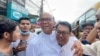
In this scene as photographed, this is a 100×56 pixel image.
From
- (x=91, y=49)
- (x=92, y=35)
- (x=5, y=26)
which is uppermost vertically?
(x=5, y=26)

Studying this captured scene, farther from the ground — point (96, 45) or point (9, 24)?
point (9, 24)

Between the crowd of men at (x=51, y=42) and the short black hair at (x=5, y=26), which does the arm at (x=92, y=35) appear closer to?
the crowd of men at (x=51, y=42)

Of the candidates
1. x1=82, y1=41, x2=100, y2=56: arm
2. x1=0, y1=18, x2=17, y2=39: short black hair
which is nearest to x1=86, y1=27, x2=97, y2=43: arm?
x1=82, y1=41, x2=100, y2=56: arm

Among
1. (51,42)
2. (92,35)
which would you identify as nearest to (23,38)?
(51,42)

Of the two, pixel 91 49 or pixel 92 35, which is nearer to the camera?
pixel 91 49

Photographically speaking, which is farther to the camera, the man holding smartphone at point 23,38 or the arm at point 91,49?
the man holding smartphone at point 23,38

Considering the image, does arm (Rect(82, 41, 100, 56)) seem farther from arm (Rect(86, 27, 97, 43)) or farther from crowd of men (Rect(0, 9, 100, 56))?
arm (Rect(86, 27, 97, 43))

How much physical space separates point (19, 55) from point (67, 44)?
868 mm

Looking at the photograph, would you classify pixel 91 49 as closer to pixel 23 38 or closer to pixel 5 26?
pixel 5 26

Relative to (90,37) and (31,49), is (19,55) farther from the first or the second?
(90,37)

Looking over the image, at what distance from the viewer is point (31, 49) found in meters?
3.47

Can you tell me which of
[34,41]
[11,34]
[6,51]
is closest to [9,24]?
[11,34]

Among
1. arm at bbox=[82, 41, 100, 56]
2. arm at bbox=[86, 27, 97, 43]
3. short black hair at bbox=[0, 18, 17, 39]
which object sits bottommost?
arm at bbox=[82, 41, 100, 56]

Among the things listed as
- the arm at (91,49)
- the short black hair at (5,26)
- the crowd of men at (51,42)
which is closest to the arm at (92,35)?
the crowd of men at (51,42)
